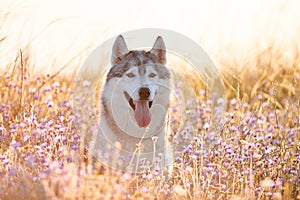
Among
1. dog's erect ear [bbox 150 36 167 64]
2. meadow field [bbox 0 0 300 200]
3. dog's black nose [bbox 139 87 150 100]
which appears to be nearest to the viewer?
meadow field [bbox 0 0 300 200]

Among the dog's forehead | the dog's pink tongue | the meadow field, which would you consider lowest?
the meadow field

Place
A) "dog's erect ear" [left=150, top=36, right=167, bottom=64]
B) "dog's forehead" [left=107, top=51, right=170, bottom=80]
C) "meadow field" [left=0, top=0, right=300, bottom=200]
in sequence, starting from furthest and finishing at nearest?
"dog's erect ear" [left=150, top=36, right=167, bottom=64]
"dog's forehead" [left=107, top=51, right=170, bottom=80]
"meadow field" [left=0, top=0, right=300, bottom=200]

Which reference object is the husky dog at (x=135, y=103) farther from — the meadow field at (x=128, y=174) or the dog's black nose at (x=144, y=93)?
the meadow field at (x=128, y=174)

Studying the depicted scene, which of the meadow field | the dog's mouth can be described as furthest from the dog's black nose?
the meadow field

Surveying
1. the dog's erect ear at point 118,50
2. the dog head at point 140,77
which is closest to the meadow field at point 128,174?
the dog head at point 140,77

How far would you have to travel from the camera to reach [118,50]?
5375 mm

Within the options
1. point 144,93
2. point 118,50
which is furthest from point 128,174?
point 118,50

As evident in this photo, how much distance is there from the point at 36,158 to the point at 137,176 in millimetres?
818

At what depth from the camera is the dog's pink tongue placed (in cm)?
507

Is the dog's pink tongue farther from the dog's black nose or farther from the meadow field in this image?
the meadow field

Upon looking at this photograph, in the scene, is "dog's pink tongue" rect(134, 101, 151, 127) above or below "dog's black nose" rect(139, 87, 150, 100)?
below

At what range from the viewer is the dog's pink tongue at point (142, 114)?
507 centimetres

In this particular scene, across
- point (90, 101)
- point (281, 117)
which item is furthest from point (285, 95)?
point (90, 101)

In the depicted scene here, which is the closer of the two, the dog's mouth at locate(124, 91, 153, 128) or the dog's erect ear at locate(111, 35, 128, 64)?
the dog's mouth at locate(124, 91, 153, 128)
